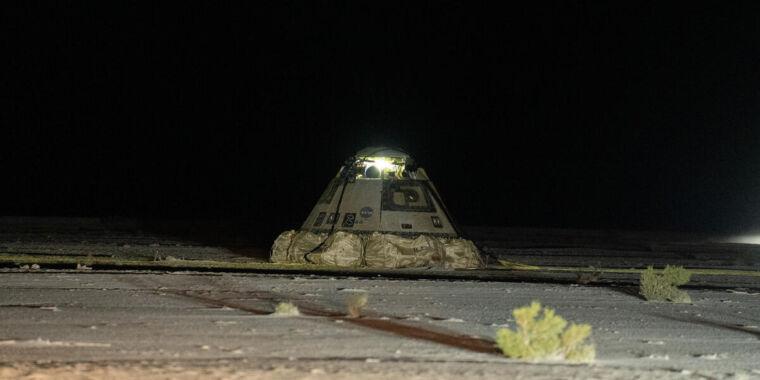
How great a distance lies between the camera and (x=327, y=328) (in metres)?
11.5

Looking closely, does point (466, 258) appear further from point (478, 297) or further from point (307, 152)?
point (307, 152)

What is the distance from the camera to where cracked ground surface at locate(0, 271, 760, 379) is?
9219 mm

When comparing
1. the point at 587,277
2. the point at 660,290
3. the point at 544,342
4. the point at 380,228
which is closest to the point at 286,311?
the point at 544,342

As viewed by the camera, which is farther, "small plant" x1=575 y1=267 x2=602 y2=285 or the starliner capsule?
the starliner capsule

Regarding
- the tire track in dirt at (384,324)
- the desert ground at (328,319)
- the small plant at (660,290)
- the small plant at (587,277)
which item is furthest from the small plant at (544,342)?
the small plant at (587,277)

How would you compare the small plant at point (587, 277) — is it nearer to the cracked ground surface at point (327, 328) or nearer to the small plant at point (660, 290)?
the cracked ground surface at point (327, 328)

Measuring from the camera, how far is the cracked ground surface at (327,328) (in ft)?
30.2

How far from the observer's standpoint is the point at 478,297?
50.3 ft

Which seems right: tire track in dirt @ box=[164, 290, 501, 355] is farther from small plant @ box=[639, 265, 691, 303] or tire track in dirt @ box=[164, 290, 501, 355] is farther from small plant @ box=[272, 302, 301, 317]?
small plant @ box=[639, 265, 691, 303]

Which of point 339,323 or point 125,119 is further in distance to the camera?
point 125,119

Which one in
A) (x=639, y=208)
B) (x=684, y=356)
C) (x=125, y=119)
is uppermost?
(x=125, y=119)

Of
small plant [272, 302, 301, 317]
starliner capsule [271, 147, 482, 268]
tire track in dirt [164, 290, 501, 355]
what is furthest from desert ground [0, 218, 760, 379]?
starliner capsule [271, 147, 482, 268]

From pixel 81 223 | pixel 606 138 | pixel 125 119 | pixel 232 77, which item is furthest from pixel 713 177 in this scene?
pixel 81 223

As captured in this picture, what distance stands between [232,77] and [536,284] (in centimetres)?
6263
